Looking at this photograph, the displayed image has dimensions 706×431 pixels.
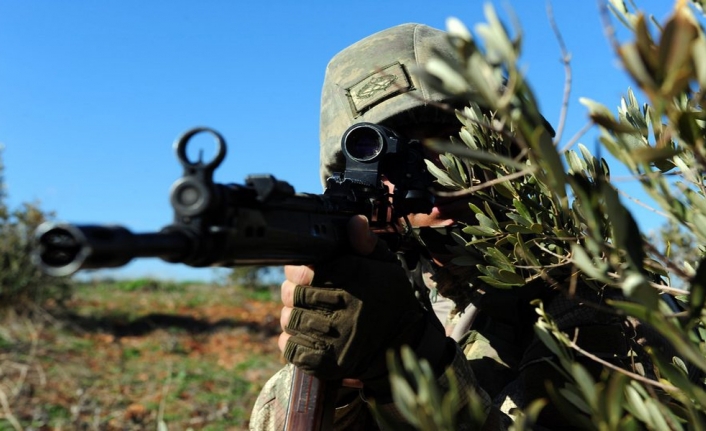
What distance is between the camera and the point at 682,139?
0.84 metres

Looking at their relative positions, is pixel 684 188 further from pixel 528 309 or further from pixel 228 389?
pixel 228 389

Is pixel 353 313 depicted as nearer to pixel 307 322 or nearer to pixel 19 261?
pixel 307 322

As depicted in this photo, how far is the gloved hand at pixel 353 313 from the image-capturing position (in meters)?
1.81

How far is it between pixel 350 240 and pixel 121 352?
33.1ft

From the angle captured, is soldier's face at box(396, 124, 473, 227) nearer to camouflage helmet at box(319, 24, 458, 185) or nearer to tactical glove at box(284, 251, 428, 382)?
tactical glove at box(284, 251, 428, 382)

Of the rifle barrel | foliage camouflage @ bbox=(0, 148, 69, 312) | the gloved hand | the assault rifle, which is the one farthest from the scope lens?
foliage camouflage @ bbox=(0, 148, 69, 312)

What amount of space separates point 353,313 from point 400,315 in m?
0.15

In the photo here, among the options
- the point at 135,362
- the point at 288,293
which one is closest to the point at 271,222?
the point at 288,293

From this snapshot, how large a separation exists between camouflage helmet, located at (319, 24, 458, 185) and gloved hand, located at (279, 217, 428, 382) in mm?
1172

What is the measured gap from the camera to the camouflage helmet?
118 inches

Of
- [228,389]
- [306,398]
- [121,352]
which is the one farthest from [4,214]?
[306,398]

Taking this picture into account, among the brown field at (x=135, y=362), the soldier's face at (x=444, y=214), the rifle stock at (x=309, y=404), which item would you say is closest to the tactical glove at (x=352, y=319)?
the rifle stock at (x=309, y=404)

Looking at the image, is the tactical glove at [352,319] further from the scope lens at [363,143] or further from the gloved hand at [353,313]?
the scope lens at [363,143]

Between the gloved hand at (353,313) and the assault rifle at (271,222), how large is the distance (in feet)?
0.23
